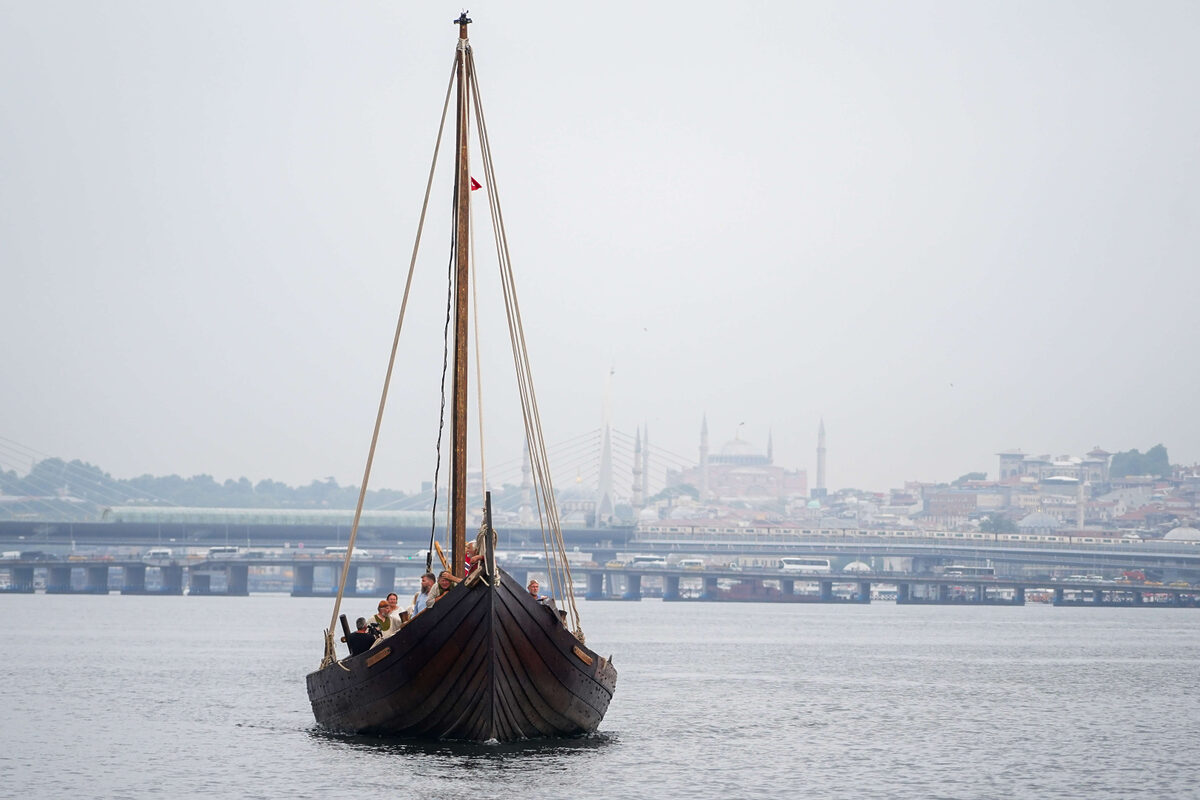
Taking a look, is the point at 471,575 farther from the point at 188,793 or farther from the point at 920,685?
the point at 920,685

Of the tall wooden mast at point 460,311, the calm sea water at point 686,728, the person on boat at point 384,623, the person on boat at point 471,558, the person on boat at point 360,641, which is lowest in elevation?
the calm sea water at point 686,728

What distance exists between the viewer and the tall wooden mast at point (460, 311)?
37.3 metres

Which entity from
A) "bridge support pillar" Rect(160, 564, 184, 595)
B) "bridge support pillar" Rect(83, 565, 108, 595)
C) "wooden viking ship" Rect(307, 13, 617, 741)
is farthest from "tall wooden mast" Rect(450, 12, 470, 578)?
"bridge support pillar" Rect(83, 565, 108, 595)

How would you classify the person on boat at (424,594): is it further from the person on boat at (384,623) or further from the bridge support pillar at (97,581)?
the bridge support pillar at (97,581)

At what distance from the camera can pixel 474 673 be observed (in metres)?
35.6

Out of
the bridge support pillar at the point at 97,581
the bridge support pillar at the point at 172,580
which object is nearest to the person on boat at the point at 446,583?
the bridge support pillar at the point at 172,580

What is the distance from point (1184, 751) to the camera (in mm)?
43906

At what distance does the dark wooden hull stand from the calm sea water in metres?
0.63

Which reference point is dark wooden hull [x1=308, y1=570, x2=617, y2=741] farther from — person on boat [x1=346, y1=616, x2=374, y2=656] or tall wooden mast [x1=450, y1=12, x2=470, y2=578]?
tall wooden mast [x1=450, y1=12, x2=470, y2=578]

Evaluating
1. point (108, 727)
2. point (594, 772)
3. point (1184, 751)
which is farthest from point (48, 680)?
point (1184, 751)

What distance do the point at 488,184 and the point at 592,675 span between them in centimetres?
1100

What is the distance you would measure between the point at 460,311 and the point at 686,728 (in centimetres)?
1362

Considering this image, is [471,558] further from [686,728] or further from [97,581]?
[97,581]

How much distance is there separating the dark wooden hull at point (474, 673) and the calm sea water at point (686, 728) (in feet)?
2.07
